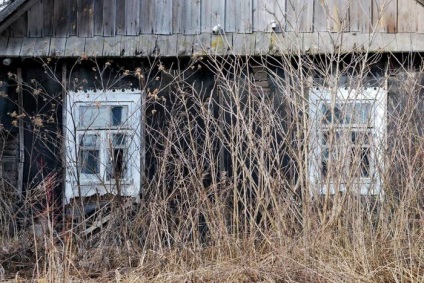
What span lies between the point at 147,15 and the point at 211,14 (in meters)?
0.76

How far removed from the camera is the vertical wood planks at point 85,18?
8.70 metres

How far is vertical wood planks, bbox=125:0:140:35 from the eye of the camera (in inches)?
343

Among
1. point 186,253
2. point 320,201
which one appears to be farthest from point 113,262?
point 320,201

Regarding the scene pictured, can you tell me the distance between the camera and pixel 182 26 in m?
8.72

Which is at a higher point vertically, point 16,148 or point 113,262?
point 16,148

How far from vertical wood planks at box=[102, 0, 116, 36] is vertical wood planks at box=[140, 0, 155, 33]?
0.33 m

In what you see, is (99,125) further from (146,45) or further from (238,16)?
(238,16)

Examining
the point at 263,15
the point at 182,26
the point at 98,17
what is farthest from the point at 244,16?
the point at 98,17

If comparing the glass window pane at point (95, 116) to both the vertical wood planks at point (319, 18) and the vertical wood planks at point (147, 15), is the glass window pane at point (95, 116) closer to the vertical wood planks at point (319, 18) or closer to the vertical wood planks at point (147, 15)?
the vertical wood planks at point (147, 15)

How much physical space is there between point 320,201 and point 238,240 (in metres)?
0.71

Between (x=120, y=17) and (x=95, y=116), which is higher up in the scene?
(x=120, y=17)

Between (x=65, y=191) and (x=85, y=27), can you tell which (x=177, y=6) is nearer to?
(x=85, y=27)

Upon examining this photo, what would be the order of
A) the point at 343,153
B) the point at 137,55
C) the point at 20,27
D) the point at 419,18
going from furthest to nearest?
1. the point at 20,27
2. the point at 419,18
3. the point at 137,55
4. the point at 343,153

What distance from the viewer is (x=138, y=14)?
8758 mm
